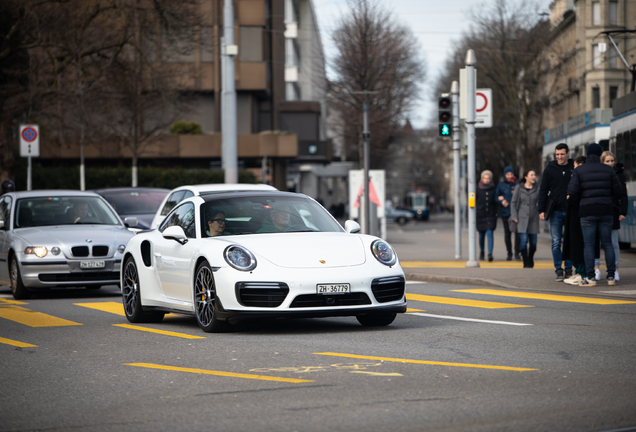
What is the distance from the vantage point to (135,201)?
21.1 m

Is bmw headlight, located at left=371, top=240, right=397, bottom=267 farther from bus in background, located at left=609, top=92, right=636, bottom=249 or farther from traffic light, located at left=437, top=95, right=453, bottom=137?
bus in background, located at left=609, top=92, right=636, bottom=249

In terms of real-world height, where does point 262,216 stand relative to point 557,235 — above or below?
above

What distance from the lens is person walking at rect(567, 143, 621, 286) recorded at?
13125mm

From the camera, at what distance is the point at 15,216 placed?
51.1 feet

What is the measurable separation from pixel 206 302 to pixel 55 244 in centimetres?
566

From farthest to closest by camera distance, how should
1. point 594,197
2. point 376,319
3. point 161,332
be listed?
1. point 594,197
2. point 161,332
3. point 376,319

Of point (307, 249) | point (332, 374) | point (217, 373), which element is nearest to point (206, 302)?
point (307, 249)

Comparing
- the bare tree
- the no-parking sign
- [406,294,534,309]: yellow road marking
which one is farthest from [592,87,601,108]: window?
[406,294,534,309]: yellow road marking

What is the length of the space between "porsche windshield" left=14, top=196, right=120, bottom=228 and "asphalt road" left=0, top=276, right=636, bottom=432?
179 inches

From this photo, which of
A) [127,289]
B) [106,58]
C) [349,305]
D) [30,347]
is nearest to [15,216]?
[127,289]

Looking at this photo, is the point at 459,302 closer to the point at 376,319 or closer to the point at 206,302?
the point at 376,319

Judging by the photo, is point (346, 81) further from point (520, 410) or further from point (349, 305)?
point (520, 410)

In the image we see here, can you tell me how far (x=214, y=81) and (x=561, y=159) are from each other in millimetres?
41573

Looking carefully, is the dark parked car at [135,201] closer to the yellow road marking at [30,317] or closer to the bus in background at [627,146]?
the yellow road marking at [30,317]
